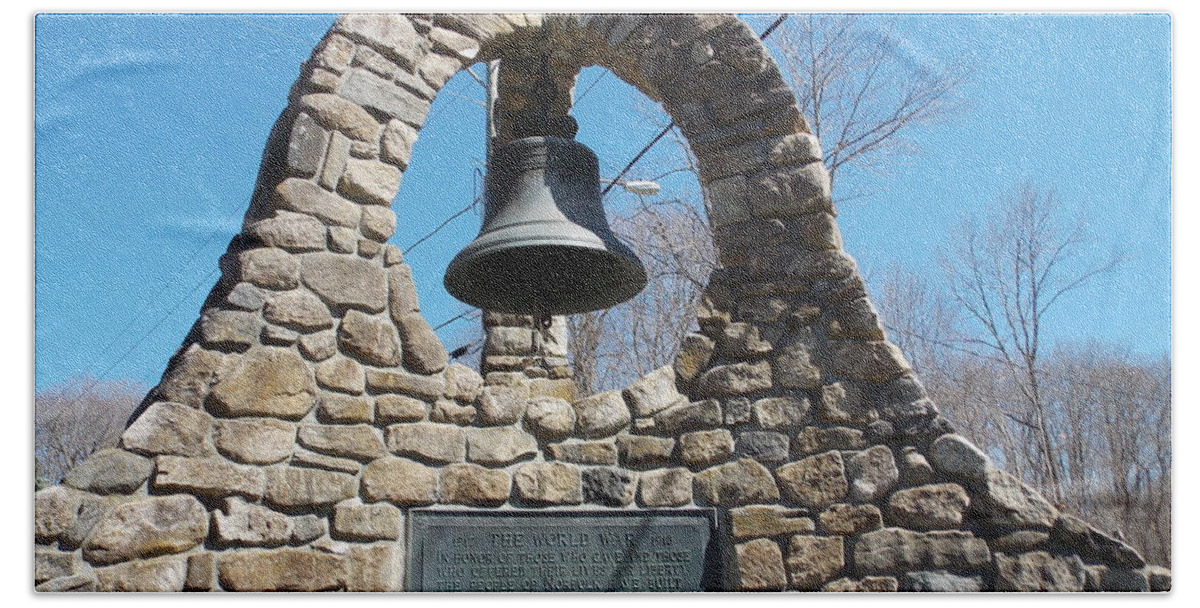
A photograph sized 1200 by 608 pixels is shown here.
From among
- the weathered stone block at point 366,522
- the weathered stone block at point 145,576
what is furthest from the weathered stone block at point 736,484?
the weathered stone block at point 145,576

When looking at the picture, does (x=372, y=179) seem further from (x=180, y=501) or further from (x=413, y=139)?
(x=180, y=501)

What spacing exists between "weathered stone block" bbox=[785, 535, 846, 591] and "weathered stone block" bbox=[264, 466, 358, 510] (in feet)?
4.39

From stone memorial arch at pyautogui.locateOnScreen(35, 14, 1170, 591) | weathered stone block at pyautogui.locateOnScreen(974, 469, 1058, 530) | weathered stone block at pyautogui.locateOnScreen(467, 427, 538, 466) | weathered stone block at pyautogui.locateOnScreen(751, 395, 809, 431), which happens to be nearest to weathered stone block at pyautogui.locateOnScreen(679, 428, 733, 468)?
stone memorial arch at pyautogui.locateOnScreen(35, 14, 1170, 591)

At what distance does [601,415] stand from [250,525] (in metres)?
1.10

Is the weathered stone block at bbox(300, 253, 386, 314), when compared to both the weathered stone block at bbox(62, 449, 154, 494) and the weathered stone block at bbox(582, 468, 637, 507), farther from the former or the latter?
the weathered stone block at bbox(582, 468, 637, 507)

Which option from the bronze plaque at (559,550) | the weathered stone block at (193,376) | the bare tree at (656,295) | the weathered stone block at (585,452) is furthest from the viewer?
the bare tree at (656,295)

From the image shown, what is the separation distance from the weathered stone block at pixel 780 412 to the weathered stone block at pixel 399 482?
1.05 metres

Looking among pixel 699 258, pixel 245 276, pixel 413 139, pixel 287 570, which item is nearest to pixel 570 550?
pixel 287 570

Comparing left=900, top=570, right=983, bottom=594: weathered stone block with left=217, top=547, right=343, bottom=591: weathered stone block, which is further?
left=900, top=570, right=983, bottom=594: weathered stone block

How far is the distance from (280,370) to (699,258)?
3.86 m

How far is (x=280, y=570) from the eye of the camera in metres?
2.65

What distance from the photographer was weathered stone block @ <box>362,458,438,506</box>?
111 inches

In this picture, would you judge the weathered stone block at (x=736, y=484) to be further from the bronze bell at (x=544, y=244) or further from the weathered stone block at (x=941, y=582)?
the bronze bell at (x=544, y=244)

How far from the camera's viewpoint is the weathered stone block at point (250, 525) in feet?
8.55
